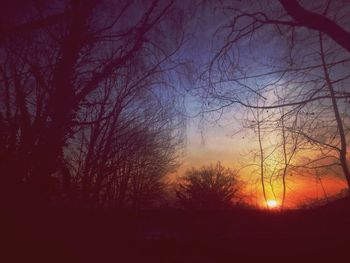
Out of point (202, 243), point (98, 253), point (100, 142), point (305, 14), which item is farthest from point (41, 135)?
point (100, 142)

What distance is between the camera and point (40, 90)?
847cm

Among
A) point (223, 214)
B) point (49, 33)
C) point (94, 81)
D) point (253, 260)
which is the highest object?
point (49, 33)

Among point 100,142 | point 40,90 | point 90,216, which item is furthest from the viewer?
point 100,142

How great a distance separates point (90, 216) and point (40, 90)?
461 cm

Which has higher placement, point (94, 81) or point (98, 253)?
point (94, 81)

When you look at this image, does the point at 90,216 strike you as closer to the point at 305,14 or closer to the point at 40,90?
the point at 40,90

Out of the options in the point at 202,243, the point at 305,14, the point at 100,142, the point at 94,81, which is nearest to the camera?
the point at 305,14

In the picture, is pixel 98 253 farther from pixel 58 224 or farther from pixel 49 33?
pixel 49 33

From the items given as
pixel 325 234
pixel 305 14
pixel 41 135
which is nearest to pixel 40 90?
pixel 41 135

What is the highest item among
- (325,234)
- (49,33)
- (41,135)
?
(49,33)

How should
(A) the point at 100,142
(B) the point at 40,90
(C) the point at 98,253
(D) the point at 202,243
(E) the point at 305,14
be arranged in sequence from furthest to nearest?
(A) the point at 100,142 < (B) the point at 40,90 < (D) the point at 202,243 < (C) the point at 98,253 < (E) the point at 305,14

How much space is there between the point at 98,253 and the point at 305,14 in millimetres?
5253

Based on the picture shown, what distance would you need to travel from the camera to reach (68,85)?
23.2ft

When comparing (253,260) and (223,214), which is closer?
(253,260)
